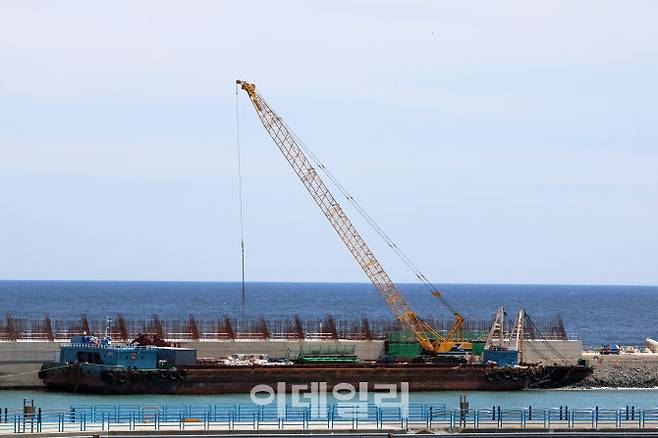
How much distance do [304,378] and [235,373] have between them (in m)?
5.08

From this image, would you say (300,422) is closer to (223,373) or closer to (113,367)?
(223,373)

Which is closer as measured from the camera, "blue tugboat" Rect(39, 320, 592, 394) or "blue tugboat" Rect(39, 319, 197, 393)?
"blue tugboat" Rect(39, 319, 197, 393)

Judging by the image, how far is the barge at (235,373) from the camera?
104 m

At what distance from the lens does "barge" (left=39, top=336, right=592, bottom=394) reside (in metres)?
104

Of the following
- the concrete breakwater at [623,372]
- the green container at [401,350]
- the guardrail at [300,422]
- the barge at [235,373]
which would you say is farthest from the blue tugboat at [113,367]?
the concrete breakwater at [623,372]

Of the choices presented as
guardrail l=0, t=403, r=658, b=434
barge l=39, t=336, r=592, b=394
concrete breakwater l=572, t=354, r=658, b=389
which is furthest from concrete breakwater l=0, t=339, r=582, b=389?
guardrail l=0, t=403, r=658, b=434

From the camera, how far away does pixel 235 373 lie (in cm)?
10675

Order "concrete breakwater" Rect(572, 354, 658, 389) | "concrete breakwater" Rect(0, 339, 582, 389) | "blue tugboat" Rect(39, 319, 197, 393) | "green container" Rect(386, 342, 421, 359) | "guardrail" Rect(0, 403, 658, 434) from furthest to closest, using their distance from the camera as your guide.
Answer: "green container" Rect(386, 342, 421, 359) → "concrete breakwater" Rect(572, 354, 658, 389) → "concrete breakwater" Rect(0, 339, 582, 389) → "blue tugboat" Rect(39, 319, 197, 393) → "guardrail" Rect(0, 403, 658, 434)

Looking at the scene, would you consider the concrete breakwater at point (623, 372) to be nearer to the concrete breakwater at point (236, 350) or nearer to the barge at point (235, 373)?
the concrete breakwater at point (236, 350)

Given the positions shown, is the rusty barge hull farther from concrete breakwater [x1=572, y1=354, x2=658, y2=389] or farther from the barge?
concrete breakwater [x1=572, y1=354, x2=658, y2=389]

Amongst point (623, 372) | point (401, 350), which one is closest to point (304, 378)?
point (401, 350)

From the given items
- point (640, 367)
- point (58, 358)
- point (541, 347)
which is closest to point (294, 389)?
point (58, 358)

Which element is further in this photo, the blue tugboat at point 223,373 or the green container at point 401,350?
the green container at point 401,350

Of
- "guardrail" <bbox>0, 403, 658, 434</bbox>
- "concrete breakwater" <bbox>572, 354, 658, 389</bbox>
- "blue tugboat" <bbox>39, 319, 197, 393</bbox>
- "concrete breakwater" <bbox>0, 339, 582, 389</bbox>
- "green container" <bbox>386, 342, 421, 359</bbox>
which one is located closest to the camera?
"guardrail" <bbox>0, 403, 658, 434</bbox>
